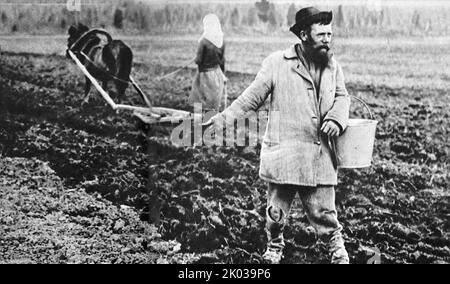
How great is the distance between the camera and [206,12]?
413 centimetres

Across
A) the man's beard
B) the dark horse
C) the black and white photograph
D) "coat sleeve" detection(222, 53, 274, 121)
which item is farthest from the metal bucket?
the dark horse

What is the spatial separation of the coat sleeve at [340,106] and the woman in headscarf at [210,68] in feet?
3.06

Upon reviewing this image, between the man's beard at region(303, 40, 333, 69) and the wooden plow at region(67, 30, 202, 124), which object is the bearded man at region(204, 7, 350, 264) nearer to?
the man's beard at region(303, 40, 333, 69)

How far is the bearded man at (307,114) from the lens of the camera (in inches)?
138

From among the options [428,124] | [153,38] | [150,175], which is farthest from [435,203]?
[153,38]

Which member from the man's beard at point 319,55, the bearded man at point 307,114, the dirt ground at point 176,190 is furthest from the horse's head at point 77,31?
the man's beard at point 319,55

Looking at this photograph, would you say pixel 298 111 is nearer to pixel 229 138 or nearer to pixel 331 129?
pixel 331 129

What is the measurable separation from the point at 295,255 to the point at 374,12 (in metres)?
1.74

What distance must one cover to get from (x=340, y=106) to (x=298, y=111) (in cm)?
25

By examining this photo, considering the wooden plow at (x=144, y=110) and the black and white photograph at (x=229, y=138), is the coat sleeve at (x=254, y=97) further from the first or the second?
the wooden plow at (x=144, y=110)

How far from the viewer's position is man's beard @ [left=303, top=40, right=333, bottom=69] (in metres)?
3.51

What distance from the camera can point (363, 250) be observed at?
3816mm

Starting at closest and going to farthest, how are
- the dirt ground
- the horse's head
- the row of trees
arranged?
the dirt ground
the row of trees
the horse's head
